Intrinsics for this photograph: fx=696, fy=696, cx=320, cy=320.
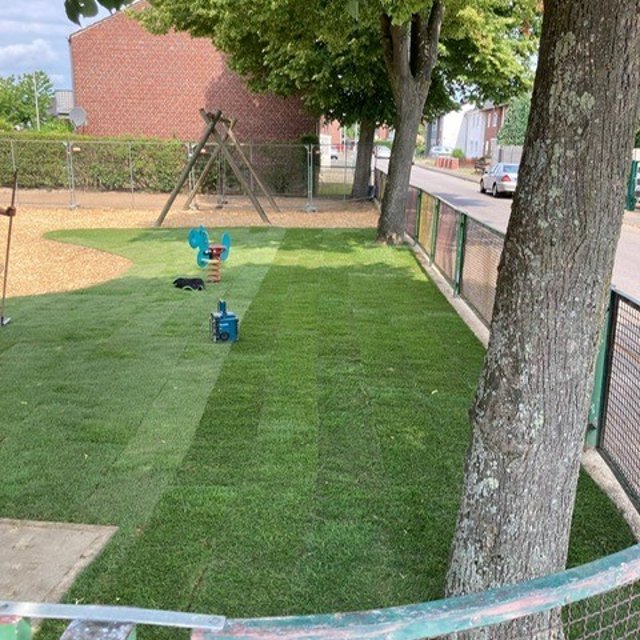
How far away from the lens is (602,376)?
4820mm

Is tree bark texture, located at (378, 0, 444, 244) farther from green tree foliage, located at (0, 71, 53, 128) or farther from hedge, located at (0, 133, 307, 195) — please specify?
green tree foliage, located at (0, 71, 53, 128)

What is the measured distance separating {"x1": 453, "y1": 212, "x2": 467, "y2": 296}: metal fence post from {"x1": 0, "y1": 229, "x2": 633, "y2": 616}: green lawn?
78 cm

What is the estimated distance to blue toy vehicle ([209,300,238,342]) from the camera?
7.46 m

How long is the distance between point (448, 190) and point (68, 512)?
32.6 meters

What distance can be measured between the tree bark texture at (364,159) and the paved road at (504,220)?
11.5 ft

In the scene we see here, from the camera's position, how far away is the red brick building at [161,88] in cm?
2978

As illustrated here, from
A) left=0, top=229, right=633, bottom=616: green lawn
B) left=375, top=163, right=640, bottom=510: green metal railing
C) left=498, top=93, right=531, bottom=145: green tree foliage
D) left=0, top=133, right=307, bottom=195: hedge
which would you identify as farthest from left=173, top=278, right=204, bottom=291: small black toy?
left=498, top=93, right=531, bottom=145: green tree foliage

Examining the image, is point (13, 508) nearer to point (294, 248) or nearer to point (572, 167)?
point (572, 167)

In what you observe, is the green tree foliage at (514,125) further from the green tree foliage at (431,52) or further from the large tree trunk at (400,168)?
the large tree trunk at (400,168)

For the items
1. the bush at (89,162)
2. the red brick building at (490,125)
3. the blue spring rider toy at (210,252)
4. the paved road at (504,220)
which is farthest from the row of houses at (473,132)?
the blue spring rider toy at (210,252)

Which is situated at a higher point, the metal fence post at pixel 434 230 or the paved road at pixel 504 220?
the metal fence post at pixel 434 230

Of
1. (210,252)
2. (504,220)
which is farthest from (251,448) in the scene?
(504,220)

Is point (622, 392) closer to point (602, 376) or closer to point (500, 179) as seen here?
point (602, 376)

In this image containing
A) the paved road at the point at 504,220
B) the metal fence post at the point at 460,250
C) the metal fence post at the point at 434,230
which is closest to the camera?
the metal fence post at the point at 460,250
